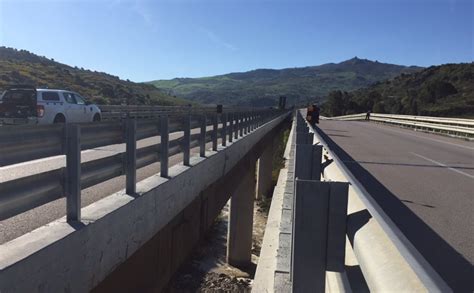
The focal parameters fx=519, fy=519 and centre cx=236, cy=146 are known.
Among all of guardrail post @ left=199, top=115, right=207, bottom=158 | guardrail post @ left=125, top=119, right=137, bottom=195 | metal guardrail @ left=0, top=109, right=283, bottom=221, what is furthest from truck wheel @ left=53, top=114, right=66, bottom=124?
guardrail post @ left=125, top=119, right=137, bottom=195

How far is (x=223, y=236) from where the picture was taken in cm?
3067

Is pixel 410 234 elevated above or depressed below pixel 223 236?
above

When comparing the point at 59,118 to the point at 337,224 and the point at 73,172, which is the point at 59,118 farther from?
the point at 337,224

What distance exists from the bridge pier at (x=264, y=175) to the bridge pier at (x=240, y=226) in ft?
36.2

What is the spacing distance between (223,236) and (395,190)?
20987 mm

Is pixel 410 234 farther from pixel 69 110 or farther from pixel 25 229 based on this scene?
pixel 69 110

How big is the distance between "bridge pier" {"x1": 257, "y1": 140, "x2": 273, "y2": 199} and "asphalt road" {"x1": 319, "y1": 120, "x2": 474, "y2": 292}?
17.2 meters

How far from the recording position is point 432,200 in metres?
9.55

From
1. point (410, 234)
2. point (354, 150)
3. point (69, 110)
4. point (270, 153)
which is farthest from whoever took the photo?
point (270, 153)

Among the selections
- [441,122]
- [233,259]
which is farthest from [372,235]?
[441,122]

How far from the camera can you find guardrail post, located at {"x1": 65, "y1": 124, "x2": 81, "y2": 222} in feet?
15.4

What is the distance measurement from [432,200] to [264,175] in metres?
27.2

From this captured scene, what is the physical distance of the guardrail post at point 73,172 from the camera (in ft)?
15.4

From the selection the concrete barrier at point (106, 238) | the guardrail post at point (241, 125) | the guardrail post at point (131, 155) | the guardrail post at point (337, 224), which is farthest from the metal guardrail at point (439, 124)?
the guardrail post at point (337, 224)
